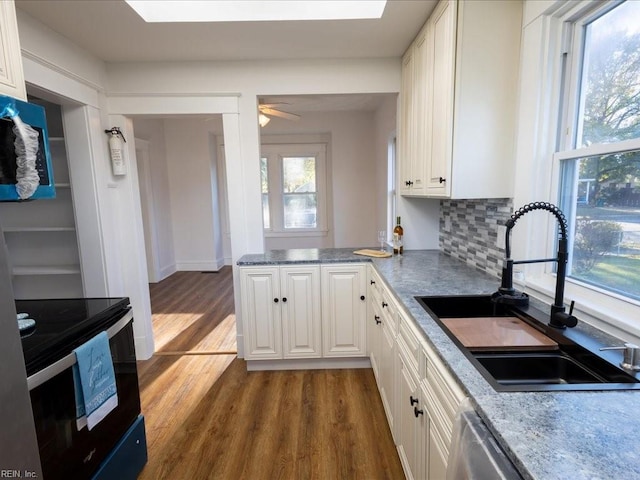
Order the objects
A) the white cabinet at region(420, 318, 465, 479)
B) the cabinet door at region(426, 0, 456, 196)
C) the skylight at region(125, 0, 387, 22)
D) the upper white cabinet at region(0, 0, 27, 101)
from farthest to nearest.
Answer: the skylight at region(125, 0, 387, 22) < the cabinet door at region(426, 0, 456, 196) < the upper white cabinet at region(0, 0, 27, 101) < the white cabinet at region(420, 318, 465, 479)

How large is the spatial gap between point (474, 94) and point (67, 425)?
7.28 feet

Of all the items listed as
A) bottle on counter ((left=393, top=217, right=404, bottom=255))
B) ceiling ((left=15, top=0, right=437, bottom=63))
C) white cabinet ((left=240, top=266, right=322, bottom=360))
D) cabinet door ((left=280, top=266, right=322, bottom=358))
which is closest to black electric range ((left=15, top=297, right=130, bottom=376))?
white cabinet ((left=240, top=266, right=322, bottom=360))

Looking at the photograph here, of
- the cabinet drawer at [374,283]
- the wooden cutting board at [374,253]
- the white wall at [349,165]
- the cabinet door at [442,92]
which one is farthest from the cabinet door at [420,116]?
the white wall at [349,165]

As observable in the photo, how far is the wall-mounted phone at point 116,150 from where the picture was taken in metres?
2.48

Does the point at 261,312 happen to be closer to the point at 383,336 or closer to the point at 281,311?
the point at 281,311

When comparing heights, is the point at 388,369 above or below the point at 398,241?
below

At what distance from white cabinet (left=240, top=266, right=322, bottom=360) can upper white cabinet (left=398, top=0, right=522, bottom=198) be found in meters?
1.17

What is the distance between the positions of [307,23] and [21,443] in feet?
7.36

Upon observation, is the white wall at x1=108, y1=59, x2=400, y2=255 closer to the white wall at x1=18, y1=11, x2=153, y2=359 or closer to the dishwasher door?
the white wall at x1=18, y1=11, x2=153, y2=359

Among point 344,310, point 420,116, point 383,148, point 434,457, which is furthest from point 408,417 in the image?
point 383,148

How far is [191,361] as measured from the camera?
109 inches

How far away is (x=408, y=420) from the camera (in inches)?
55.6

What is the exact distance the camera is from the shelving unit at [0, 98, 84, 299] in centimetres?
258

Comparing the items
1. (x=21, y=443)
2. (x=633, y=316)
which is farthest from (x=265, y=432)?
(x=633, y=316)
